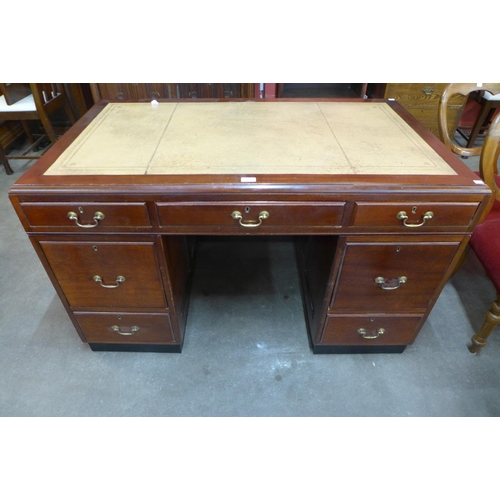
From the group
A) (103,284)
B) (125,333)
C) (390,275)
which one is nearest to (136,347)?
(125,333)

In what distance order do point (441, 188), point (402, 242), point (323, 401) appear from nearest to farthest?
1. point (441, 188)
2. point (402, 242)
3. point (323, 401)

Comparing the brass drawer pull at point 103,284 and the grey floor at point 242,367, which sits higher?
the brass drawer pull at point 103,284

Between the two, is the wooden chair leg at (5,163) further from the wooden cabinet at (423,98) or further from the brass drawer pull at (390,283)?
the wooden cabinet at (423,98)

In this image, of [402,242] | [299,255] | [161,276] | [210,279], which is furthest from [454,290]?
[161,276]

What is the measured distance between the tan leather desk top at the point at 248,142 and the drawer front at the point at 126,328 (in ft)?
1.76

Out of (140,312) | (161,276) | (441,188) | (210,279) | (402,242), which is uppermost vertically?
(441,188)

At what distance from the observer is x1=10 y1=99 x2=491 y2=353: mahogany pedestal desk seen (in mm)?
935

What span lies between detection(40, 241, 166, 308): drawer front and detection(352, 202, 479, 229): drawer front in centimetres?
64

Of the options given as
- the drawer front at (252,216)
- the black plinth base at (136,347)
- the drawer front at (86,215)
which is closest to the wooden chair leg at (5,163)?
the black plinth base at (136,347)

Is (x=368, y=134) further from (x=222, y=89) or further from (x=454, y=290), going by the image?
(x=222, y=89)

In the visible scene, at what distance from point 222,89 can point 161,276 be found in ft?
4.91

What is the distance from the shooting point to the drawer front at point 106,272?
1.05 metres

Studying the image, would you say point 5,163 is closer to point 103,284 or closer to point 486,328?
point 103,284

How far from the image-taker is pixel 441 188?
935 mm
